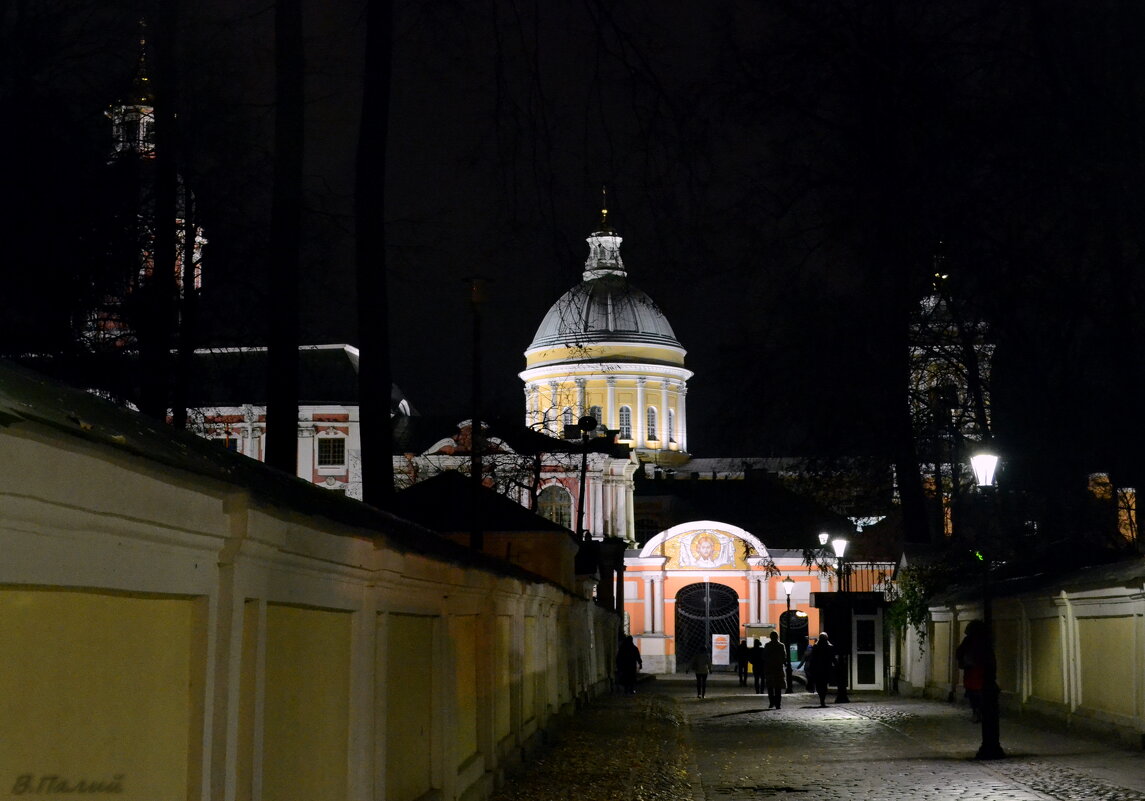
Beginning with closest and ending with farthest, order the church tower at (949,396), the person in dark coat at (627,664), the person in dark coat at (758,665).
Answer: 1. the church tower at (949,396)
2. the person in dark coat at (758,665)
3. the person in dark coat at (627,664)

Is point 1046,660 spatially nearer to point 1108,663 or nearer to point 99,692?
point 1108,663

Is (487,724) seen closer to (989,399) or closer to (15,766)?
(15,766)

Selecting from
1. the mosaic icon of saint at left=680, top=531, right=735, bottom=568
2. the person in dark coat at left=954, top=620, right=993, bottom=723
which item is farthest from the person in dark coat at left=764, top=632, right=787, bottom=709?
the mosaic icon of saint at left=680, top=531, right=735, bottom=568

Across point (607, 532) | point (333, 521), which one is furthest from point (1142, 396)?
point (607, 532)

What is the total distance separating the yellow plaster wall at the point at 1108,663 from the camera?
1773 cm

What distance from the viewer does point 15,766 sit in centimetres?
415

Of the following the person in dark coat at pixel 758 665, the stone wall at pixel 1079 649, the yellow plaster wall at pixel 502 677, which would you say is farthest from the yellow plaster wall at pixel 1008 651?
the person in dark coat at pixel 758 665

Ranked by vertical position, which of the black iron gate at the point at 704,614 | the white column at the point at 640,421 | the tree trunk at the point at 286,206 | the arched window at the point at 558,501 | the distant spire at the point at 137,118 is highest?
the white column at the point at 640,421

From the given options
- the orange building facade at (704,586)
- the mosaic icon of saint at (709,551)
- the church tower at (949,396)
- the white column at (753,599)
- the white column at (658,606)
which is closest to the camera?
the church tower at (949,396)

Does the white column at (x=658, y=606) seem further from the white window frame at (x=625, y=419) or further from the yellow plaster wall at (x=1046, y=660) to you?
the yellow plaster wall at (x=1046, y=660)

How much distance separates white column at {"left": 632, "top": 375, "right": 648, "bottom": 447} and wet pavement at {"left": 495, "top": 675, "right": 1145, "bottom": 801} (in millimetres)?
83557

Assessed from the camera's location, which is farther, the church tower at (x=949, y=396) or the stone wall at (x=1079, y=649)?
the church tower at (x=949, y=396)

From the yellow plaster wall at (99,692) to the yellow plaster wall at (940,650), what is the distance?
27.0 meters

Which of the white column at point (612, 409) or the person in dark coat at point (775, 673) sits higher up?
the white column at point (612, 409)
